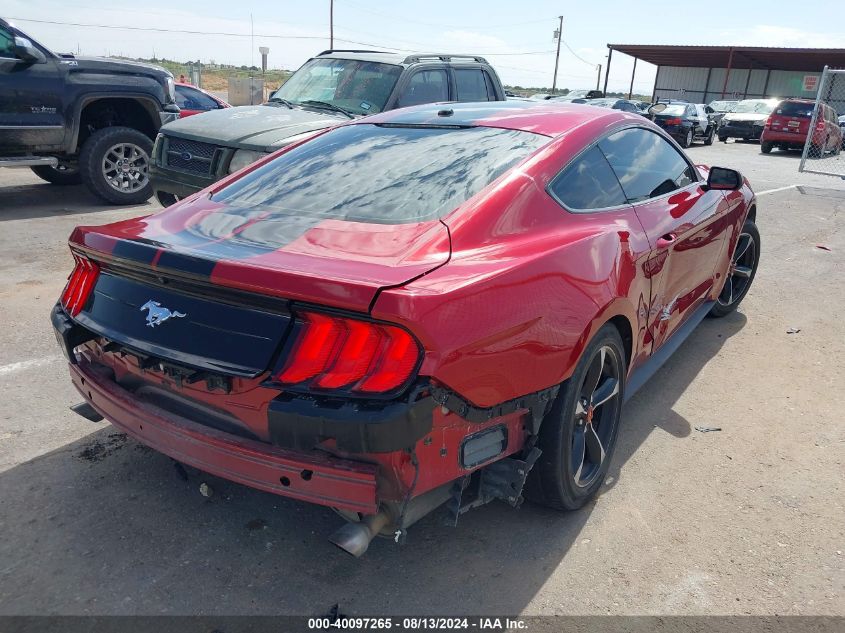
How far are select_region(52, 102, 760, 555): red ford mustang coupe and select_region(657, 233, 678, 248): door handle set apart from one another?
1cm

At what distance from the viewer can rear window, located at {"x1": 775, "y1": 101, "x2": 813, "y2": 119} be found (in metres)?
20.2

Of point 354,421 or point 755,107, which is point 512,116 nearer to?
point 354,421

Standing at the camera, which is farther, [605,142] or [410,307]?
[605,142]

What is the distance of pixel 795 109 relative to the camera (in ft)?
67.1

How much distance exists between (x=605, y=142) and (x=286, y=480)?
2188 mm

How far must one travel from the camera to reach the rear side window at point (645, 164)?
329cm

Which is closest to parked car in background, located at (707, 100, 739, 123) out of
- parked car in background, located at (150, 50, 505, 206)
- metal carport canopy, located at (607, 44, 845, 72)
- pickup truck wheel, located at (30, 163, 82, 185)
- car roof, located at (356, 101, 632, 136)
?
metal carport canopy, located at (607, 44, 845, 72)

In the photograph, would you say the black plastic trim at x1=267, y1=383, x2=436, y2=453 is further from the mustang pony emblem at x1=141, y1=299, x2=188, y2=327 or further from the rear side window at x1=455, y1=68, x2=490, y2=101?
the rear side window at x1=455, y1=68, x2=490, y2=101

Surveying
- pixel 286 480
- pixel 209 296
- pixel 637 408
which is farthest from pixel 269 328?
pixel 637 408

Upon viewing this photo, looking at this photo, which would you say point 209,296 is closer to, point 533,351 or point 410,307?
point 410,307

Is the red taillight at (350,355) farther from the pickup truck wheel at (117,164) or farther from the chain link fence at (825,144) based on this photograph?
the chain link fence at (825,144)

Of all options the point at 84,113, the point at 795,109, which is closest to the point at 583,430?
the point at 84,113

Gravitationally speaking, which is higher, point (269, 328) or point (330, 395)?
point (269, 328)

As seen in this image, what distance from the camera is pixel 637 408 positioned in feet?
12.6
